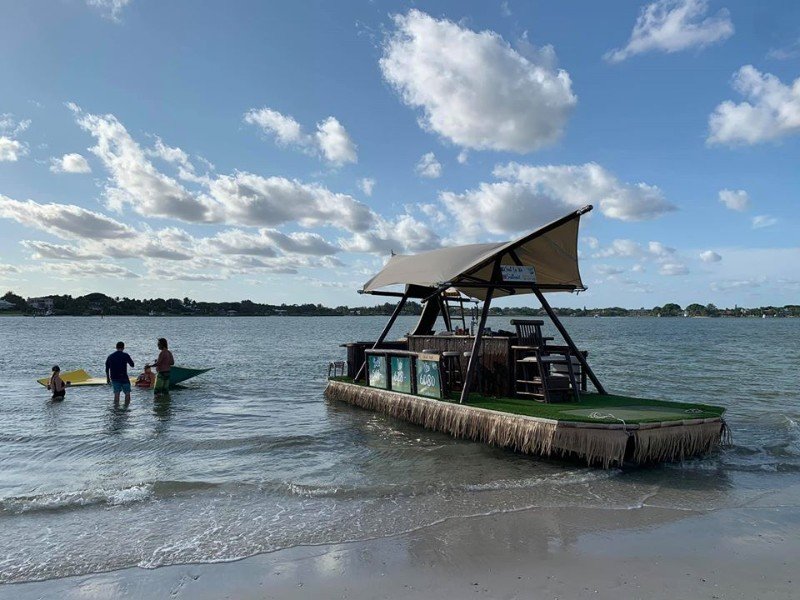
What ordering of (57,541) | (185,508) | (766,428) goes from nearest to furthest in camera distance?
1. (57,541)
2. (185,508)
3. (766,428)

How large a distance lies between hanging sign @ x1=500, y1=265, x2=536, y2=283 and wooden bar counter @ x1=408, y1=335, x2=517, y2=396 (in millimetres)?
1358

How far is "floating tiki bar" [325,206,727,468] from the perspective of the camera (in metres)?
9.24

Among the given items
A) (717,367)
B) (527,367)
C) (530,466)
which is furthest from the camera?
(717,367)

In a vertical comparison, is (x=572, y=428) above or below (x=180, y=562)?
above

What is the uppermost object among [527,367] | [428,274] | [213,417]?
[428,274]

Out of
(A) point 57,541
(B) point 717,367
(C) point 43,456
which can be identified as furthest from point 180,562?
(B) point 717,367

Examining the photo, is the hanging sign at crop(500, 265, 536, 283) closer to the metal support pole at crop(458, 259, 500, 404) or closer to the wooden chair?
the metal support pole at crop(458, 259, 500, 404)

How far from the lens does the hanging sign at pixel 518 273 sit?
1240 centimetres

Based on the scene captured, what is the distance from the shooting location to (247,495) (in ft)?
27.9

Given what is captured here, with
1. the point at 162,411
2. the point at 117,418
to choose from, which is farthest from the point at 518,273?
the point at 117,418

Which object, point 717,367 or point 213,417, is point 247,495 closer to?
point 213,417

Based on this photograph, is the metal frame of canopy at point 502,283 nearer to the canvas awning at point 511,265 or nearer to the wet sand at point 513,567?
the canvas awning at point 511,265

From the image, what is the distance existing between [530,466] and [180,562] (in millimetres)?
6089

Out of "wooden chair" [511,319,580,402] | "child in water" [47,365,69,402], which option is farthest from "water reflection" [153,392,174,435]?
"wooden chair" [511,319,580,402]
